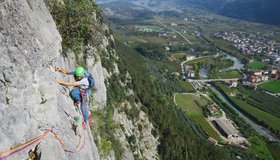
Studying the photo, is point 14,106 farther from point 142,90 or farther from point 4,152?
point 142,90

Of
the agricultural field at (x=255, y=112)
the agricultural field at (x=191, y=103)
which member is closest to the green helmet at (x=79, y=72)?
the agricultural field at (x=191, y=103)

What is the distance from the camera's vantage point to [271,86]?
13625 cm

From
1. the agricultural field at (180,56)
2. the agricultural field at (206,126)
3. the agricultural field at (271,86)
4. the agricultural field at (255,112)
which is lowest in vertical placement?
the agricultural field at (271,86)

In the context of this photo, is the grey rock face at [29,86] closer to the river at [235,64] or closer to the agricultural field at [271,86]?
the agricultural field at [271,86]

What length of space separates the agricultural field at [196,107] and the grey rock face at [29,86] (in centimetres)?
7433

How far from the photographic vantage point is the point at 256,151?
7619 cm

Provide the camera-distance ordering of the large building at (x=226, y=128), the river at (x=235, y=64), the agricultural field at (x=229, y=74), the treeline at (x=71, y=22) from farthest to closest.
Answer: the river at (x=235, y=64), the agricultural field at (x=229, y=74), the large building at (x=226, y=128), the treeline at (x=71, y=22)

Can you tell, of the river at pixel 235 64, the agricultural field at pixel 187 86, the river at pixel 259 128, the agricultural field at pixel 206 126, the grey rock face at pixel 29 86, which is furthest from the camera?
the river at pixel 235 64

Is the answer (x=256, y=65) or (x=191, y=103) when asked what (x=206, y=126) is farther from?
(x=256, y=65)

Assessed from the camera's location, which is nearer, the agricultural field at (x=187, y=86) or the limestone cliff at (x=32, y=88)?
the limestone cliff at (x=32, y=88)

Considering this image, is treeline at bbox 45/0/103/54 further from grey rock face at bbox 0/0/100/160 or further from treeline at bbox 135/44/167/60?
treeline at bbox 135/44/167/60

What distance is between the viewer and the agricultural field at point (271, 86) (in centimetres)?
13125

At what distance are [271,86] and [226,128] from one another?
64.6m

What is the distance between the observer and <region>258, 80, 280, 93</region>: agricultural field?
131 metres
